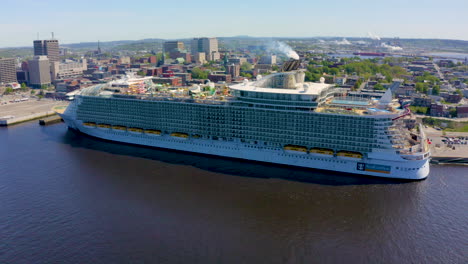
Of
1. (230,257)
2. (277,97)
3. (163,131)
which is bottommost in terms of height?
(230,257)

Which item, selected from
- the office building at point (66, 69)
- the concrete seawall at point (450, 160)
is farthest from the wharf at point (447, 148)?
the office building at point (66, 69)

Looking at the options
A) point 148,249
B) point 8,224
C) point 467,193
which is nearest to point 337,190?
point 467,193

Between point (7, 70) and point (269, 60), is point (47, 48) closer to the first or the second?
point (7, 70)

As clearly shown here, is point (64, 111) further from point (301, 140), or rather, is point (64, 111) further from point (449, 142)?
point (449, 142)

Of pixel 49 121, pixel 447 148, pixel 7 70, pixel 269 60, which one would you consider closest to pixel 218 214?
pixel 447 148

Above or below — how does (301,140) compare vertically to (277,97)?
below

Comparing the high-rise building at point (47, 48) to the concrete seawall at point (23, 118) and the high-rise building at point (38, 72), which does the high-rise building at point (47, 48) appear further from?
the concrete seawall at point (23, 118)
